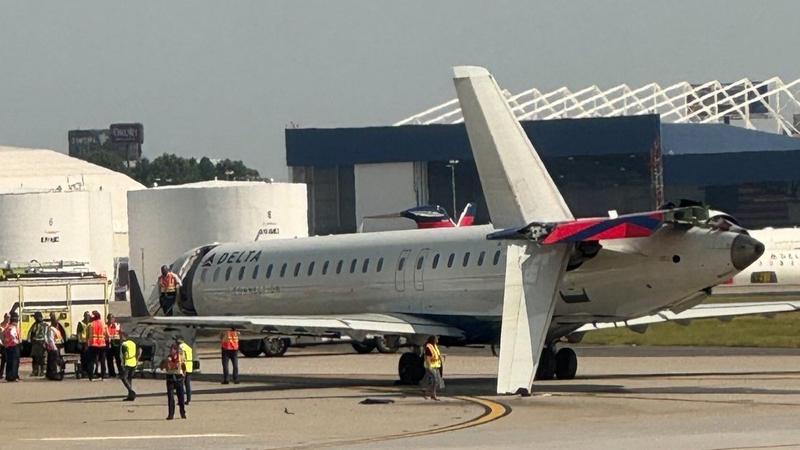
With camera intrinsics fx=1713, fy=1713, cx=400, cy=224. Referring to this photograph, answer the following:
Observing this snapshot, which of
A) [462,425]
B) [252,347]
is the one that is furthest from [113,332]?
[462,425]

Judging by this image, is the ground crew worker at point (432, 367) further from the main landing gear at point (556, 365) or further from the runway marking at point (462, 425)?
the main landing gear at point (556, 365)

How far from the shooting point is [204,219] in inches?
2916

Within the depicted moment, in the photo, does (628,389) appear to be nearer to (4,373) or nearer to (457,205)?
(4,373)

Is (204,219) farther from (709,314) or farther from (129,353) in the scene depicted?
(709,314)

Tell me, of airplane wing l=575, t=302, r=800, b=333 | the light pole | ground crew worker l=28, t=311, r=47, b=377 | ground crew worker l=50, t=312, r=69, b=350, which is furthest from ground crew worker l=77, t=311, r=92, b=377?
the light pole

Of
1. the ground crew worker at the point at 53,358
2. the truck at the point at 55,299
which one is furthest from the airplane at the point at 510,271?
the truck at the point at 55,299

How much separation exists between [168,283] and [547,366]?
1249cm

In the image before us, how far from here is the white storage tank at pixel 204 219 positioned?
73.8 m

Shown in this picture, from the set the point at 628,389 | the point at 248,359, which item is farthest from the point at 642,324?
the point at 248,359

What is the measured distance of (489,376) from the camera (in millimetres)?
41531

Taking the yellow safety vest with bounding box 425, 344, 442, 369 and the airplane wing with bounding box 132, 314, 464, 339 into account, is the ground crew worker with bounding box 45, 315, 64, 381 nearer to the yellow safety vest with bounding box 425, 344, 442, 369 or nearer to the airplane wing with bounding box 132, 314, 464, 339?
the airplane wing with bounding box 132, 314, 464, 339

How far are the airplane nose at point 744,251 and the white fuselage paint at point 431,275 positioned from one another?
0.47ft

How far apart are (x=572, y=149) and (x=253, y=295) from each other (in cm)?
8501

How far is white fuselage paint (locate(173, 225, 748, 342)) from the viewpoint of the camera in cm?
3369
